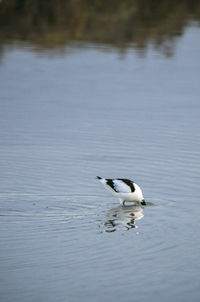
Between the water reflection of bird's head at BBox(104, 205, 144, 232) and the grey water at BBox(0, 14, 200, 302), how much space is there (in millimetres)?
15

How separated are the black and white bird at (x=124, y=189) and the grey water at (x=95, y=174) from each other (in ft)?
0.54

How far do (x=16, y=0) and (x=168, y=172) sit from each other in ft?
60.6

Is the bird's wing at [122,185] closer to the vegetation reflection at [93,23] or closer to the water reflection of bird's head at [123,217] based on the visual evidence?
the water reflection of bird's head at [123,217]

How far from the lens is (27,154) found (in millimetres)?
13414

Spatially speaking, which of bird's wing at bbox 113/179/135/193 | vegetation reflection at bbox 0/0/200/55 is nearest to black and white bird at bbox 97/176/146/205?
bird's wing at bbox 113/179/135/193

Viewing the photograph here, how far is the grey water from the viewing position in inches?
330

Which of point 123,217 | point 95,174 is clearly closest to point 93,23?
point 95,174

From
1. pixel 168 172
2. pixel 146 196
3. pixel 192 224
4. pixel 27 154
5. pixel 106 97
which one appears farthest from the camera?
pixel 106 97

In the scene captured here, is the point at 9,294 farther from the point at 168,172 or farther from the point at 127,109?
the point at 127,109

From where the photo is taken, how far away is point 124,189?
36.6ft

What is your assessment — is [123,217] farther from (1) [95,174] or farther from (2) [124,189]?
(1) [95,174]

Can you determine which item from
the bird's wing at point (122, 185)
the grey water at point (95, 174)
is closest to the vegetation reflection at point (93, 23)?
the grey water at point (95, 174)

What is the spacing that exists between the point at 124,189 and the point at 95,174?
1.40 meters

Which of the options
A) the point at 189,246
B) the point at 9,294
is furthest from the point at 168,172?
the point at 9,294
